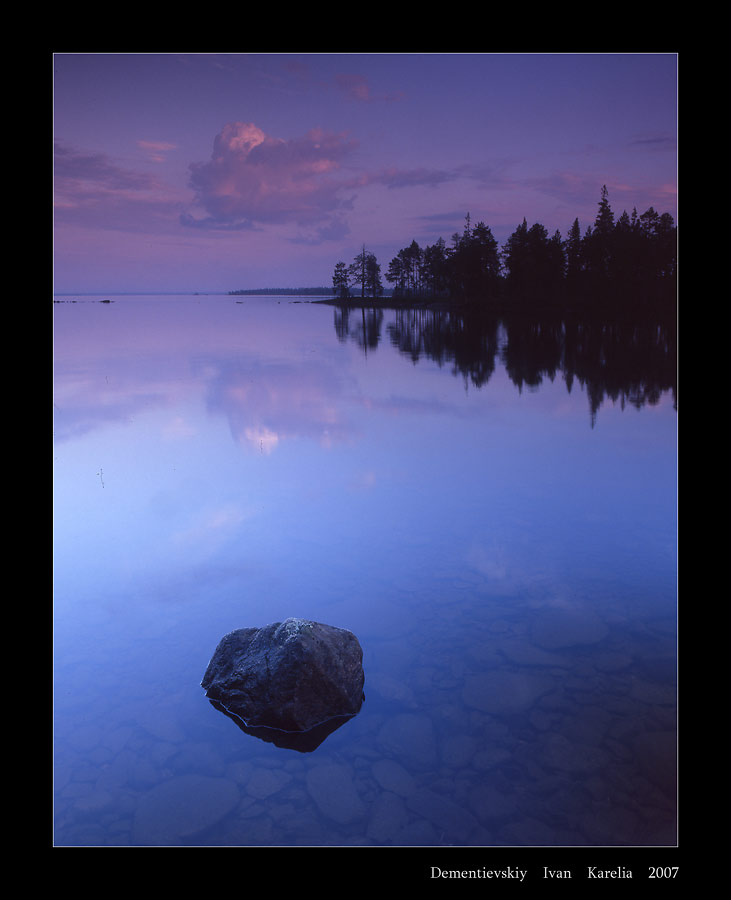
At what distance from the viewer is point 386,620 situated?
8.95 m

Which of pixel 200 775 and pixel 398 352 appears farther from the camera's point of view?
pixel 398 352

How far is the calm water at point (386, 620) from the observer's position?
561 cm

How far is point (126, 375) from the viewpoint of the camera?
36.4m

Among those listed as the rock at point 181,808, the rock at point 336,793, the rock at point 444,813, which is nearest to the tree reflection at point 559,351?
the rock at point 444,813

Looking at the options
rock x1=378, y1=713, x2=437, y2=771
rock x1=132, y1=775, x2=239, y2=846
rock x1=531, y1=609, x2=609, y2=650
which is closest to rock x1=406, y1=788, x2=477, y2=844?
rock x1=378, y1=713, x2=437, y2=771

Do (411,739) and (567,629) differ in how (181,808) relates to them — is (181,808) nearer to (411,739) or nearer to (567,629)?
(411,739)

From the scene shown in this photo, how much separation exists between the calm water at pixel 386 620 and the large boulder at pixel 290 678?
264 millimetres

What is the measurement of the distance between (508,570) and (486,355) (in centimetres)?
3631

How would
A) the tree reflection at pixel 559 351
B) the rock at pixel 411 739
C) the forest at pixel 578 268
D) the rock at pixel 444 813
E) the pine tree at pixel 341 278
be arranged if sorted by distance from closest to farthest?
1. the rock at pixel 444 813
2. the rock at pixel 411 739
3. the tree reflection at pixel 559 351
4. the forest at pixel 578 268
5. the pine tree at pixel 341 278

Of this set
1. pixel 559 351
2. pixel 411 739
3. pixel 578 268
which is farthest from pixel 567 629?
pixel 578 268

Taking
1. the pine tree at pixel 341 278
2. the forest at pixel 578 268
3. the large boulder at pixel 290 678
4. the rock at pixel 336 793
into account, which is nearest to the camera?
the rock at pixel 336 793

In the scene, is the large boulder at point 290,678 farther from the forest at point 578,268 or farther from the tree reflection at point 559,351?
the forest at point 578,268

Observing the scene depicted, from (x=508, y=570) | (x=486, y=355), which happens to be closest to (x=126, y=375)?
(x=486, y=355)
